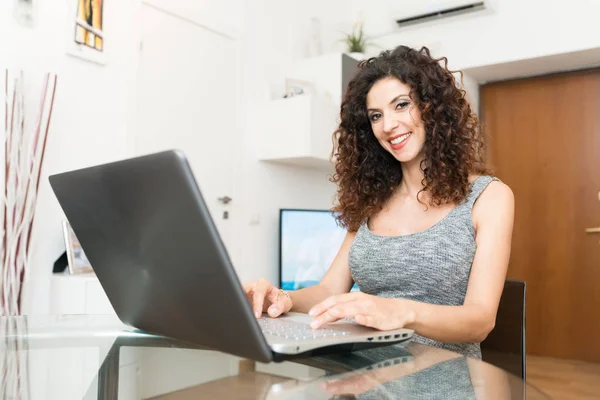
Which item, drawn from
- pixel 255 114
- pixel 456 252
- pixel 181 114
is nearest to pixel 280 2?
pixel 255 114

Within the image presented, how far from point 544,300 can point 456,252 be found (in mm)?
3183

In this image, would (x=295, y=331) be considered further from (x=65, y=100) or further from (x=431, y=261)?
(x=65, y=100)

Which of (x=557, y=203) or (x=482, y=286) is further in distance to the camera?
(x=557, y=203)

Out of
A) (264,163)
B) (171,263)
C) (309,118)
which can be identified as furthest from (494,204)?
(264,163)

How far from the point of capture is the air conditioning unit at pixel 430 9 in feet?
13.0

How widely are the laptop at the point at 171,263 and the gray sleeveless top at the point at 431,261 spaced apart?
1.57ft

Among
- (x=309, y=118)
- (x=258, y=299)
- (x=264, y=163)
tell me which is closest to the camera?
(x=258, y=299)

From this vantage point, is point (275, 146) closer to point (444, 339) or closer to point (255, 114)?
point (255, 114)

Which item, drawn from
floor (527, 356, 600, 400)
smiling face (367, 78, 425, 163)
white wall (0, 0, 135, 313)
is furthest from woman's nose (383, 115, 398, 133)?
floor (527, 356, 600, 400)

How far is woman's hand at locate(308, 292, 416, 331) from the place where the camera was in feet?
2.58

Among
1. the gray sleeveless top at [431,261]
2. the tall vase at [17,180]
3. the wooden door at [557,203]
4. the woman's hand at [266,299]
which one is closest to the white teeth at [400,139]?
the gray sleeveless top at [431,261]

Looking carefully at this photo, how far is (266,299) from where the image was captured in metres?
1.07

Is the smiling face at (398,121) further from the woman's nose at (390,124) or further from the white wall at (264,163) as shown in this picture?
the white wall at (264,163)

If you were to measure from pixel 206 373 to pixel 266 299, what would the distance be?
31 centimetres
